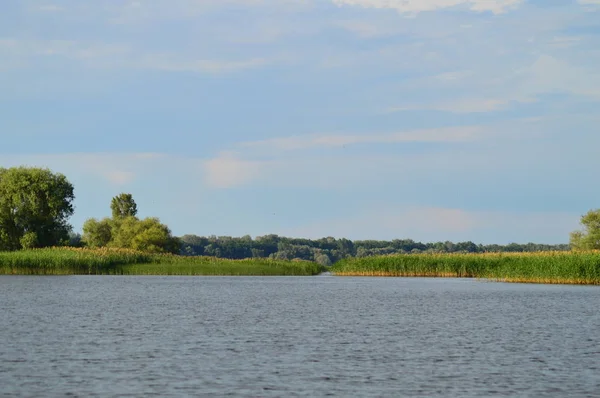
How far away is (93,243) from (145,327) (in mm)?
106208

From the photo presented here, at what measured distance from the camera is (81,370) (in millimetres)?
20609

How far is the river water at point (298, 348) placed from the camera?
18.7 m

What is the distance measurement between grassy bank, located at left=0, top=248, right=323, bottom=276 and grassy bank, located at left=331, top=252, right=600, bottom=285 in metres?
7.73

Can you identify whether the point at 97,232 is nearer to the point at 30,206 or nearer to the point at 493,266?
the point at 30,206

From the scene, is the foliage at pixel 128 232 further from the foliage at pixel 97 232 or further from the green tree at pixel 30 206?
the green tree at pixel 30 206

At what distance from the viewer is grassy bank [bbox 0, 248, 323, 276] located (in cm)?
8331

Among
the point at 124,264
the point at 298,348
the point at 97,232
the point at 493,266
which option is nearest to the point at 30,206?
the point at 124,264

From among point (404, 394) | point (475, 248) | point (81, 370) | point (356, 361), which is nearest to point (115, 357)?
point (81, 370)

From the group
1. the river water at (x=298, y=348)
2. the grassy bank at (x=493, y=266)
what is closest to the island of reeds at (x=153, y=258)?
the grassy bank at (x=493, y=266)

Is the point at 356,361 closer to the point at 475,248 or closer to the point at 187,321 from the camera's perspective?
the point at 187,321

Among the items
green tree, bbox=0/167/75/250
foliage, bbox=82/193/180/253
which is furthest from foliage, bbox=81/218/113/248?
green tree, bbox=0/167/75/250

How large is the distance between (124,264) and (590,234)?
3029 inches

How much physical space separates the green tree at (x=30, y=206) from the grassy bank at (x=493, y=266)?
37.8 meters

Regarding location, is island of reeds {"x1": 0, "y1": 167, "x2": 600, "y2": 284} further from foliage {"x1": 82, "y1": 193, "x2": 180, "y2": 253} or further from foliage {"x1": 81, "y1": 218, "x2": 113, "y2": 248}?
foliage {"x1": 81, "y1": 218, "x2": 113, "y2": 248}
